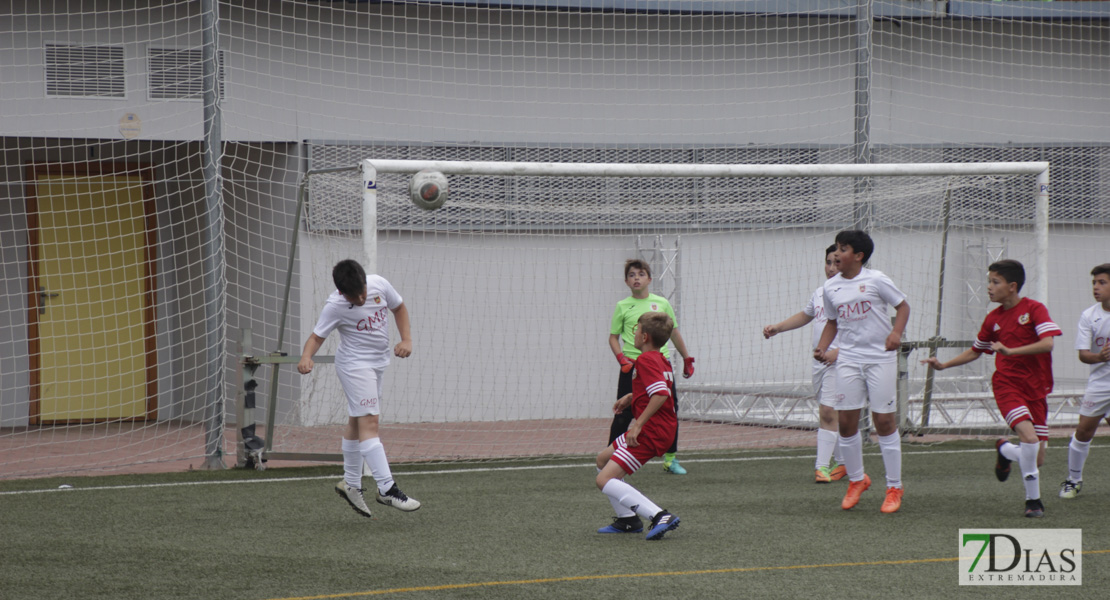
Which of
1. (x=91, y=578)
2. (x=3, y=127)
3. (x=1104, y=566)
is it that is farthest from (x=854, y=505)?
(x=3, y=127)

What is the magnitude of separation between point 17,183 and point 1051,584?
11.2 meters

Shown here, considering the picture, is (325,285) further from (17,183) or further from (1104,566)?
(1104,566)

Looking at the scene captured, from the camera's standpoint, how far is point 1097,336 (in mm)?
7410

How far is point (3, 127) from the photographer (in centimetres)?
1130

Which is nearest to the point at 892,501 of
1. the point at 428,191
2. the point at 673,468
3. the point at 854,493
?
the point at 854,493

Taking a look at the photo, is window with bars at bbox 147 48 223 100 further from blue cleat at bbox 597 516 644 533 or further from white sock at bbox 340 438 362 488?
blue cleat at bbox 597 516 644 533

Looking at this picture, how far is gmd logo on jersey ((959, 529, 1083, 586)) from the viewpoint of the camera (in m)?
4.94

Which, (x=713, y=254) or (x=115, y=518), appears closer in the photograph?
(x=115, y=518)

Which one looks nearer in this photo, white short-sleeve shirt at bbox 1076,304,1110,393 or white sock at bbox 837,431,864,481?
white sock at bbox 837,431,864,481

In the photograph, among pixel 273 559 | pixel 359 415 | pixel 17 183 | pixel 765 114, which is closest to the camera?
pixel 273 559

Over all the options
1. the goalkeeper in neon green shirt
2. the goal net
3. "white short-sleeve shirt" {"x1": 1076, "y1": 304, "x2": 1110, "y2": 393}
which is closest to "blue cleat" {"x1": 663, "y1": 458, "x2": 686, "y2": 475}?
the goalkeeper in neon green shirt

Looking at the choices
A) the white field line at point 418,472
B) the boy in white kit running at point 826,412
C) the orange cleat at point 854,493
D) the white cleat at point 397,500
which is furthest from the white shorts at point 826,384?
the white cleat at point 397,500

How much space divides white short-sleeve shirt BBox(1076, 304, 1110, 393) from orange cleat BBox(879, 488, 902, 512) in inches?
62.4

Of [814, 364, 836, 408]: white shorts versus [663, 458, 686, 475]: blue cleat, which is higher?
[814, 364, 836, 408]: white shorts
